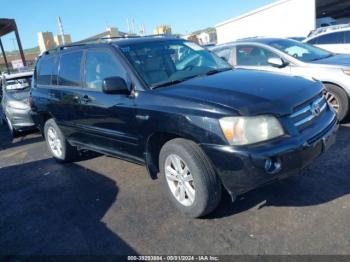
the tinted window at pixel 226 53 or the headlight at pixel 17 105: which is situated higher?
the tinted window at pixel 226 53

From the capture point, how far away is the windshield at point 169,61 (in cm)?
405

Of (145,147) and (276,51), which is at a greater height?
(276,51)

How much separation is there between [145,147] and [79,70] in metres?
1.75

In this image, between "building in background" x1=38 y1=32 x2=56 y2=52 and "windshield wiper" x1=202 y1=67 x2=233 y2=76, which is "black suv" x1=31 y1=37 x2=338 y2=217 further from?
"building in background" x1=38 y1=32 x2=56 y2=52

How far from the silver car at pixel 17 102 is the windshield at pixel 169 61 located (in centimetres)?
520

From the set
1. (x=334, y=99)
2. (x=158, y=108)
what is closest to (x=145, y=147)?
(x=158, y=108)

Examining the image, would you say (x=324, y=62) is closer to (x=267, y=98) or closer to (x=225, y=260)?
(x=267, y=98)

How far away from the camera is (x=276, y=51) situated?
669 cm

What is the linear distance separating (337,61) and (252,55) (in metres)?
1.58

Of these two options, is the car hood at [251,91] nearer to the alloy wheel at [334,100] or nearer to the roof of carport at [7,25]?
the alloy wheel at [334,100]

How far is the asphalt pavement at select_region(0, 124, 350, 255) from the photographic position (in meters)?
3.16

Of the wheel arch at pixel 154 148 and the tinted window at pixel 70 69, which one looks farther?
the tinted window at pixel 70 69

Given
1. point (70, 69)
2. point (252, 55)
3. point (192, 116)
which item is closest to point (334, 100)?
point (252, 55)

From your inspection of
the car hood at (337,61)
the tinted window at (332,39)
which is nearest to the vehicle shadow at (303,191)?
the car hood at (337,61)
